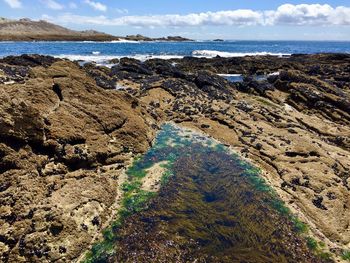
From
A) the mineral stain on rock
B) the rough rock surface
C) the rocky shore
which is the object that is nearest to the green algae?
the rocky shore

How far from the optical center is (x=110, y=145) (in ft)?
72.5

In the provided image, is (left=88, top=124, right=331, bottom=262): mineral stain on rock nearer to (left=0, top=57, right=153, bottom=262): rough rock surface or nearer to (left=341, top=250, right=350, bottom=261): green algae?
(left=341, top=250, right=350, bottom=261): green algae

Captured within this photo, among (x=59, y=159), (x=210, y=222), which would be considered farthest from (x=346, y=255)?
(x=59, y=159)

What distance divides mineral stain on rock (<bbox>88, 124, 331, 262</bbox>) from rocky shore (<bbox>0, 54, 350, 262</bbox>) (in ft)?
3.98

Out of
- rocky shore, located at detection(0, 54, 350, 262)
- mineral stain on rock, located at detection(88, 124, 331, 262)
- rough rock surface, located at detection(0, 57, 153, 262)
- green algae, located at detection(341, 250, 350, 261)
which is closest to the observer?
rough rock surface, located at detection(0, 57, 153, 262)

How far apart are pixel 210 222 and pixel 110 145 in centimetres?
920

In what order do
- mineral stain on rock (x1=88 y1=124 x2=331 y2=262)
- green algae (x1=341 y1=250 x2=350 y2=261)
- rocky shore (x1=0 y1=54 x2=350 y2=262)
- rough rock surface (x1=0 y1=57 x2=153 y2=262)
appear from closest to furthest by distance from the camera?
rough rock surface (x1=0 y1=57 x2=153 y2=262)
mineral stain on rock (x1=88 y1=124 x2=331 y2=262)
rocky shore (x1=0 y1=54 x2=350 y2=262)
green algae (x1=341 y1=250 x2=350 y2=261)

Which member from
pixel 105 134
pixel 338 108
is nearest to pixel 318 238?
pixel 105 134

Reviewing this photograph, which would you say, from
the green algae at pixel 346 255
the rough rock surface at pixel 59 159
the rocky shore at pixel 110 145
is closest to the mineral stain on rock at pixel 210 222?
the green algae at pixel 346 255

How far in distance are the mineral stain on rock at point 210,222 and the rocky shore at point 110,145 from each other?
3.98 feet

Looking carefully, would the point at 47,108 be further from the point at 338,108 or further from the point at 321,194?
the point at 338,108

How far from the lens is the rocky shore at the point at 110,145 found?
1420 centimetres

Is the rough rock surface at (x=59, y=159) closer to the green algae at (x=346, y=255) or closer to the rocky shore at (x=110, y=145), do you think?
the rocky shore at (x=110, y=145)

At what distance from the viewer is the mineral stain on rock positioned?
13.8 m
